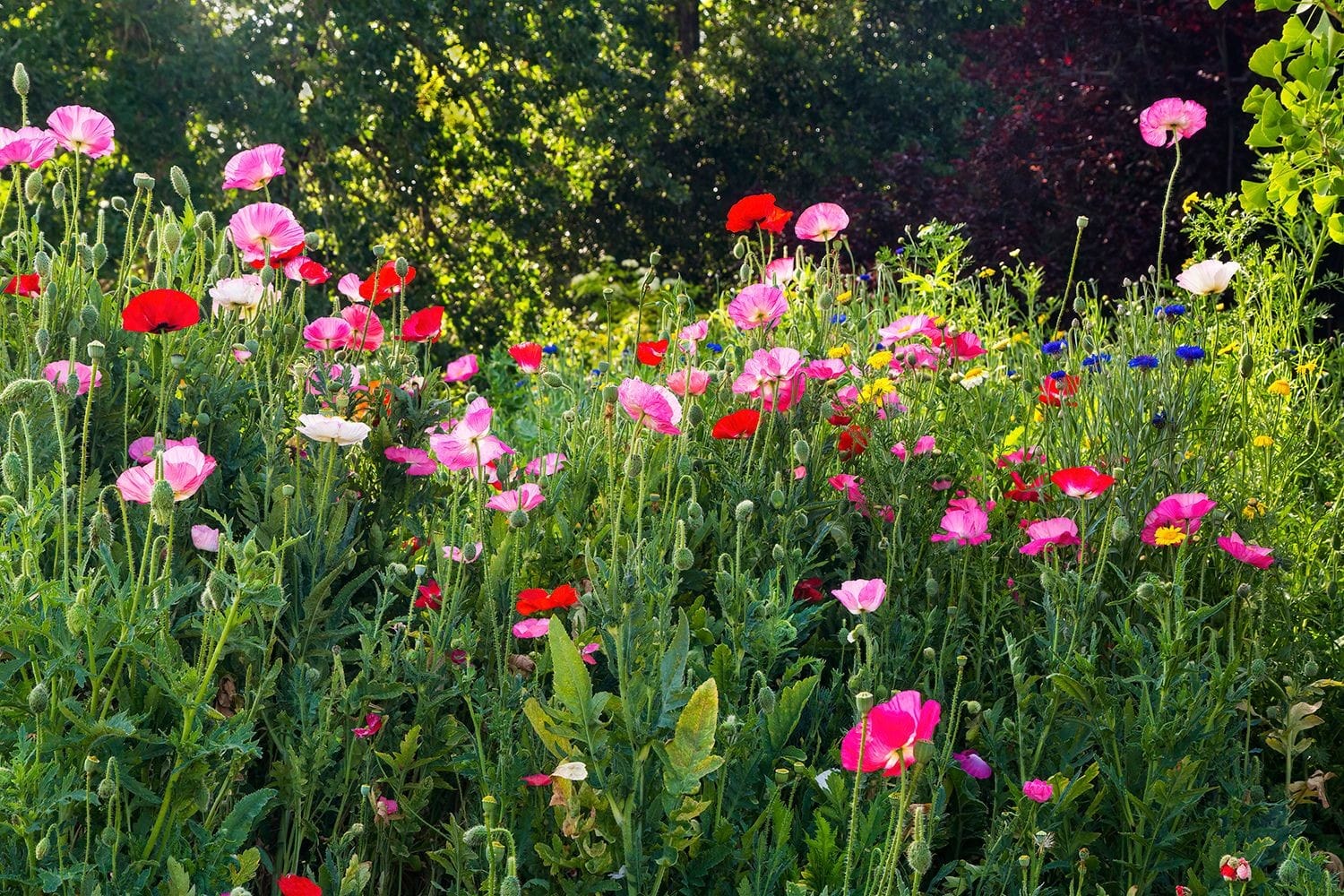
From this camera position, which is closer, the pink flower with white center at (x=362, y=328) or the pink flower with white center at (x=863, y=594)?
the pink flower with white center at (x=863, y=594)

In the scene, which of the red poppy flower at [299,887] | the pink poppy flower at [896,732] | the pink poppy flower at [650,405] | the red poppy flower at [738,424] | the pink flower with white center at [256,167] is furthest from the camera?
the pink flower with white center at [256,167]

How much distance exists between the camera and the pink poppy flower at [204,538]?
180 cm

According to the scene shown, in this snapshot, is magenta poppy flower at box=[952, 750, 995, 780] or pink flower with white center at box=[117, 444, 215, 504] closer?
pink flower with white center at box=[117, 444, 215, 504]

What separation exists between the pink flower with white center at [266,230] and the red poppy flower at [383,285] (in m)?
0.20

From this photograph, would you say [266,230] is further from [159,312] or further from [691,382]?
[691,382]

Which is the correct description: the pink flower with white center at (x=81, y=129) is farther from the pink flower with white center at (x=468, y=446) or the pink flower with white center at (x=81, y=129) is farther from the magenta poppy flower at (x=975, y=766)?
the magenta poppy flower at (x=975, y=766)

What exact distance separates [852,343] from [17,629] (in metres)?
1.95

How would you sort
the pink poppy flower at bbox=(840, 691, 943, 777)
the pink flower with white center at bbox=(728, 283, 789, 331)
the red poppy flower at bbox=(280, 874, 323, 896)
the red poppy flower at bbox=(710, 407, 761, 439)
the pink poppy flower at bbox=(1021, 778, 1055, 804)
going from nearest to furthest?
the pink poppy flower at bbox=(840, 691, 943, 777) < the red poppy flower at bbox=(280, 874, 323, 896) < the pink poppy flower at bbox=(1021, 778, 1055, 804) < the red poppy flower at bbox=(710, 407, 761, 439) < the pink flower with white center at bbox=(728, 283, 789, 331)

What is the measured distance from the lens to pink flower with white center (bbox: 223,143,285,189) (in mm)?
2299

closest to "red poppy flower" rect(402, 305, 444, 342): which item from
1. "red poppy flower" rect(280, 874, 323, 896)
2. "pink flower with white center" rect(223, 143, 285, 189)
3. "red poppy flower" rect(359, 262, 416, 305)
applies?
"red poppy flower" rect(359, 262, 416, 305)

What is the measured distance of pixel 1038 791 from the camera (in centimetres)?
175

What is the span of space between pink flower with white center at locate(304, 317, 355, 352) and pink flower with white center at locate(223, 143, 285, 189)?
27cm

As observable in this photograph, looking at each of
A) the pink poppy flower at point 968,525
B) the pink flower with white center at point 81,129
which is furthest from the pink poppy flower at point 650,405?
the pink flower with white center at point 81,129

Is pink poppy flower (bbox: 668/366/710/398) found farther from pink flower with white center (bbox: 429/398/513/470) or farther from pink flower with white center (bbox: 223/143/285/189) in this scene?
pink flower with white center (bbox: 223/143/285/189)
